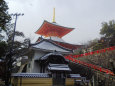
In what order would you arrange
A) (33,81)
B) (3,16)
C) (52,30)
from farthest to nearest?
(52,30) < (33,81) < (3,16)

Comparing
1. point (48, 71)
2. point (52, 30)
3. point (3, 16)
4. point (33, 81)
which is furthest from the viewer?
point (52, 30)

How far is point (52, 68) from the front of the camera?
477 inches

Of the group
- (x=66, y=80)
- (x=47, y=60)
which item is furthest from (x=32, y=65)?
(x=66, y=80)

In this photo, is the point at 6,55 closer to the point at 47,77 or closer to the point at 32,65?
the point at 32,65

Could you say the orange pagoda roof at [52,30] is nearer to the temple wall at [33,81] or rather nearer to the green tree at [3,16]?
the green tree at [3,16]

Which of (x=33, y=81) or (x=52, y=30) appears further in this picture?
(x=52, y=30)

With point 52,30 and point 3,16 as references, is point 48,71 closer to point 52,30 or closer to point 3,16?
point 3,16

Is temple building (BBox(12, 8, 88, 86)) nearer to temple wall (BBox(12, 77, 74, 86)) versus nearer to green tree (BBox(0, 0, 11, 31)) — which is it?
temple wall (BBox(12, 77, 74, 86))

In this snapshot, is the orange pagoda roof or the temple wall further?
the orange pagoda roof

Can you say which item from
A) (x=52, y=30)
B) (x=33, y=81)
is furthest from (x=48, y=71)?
(x=52, y=30)

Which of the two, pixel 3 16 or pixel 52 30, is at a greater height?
pixel 52 30

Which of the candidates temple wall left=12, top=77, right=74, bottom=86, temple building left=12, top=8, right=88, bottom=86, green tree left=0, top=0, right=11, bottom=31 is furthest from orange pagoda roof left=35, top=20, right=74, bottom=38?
temple wall left=12, top=77, right=74, bottom=86

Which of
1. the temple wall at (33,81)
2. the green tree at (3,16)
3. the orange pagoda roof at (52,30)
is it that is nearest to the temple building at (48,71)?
the temple wall at (33,81)

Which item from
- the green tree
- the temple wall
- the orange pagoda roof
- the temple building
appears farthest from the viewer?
the orange pagoda roof
